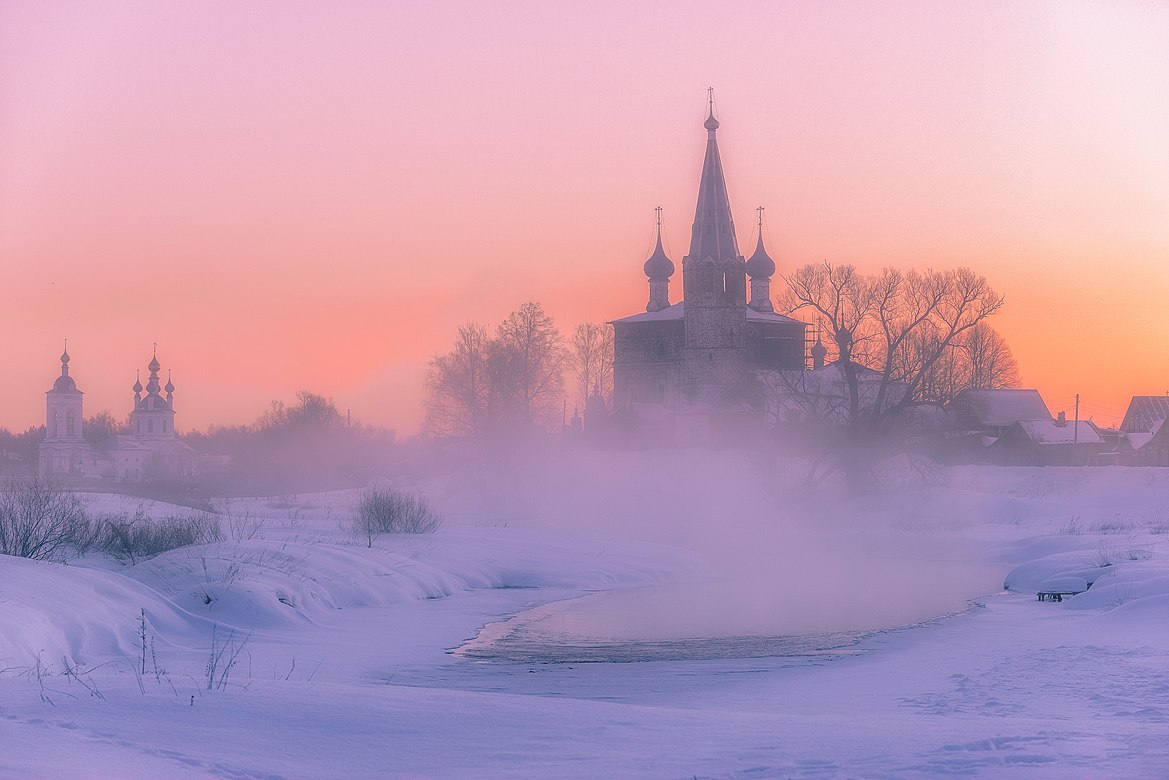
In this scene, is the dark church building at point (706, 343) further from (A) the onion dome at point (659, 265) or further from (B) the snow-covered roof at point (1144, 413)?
(B) the snow-covered roof at point (1144, 413)

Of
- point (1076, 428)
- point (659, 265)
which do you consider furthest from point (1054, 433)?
point (659, 265)

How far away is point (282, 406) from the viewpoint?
314 ft

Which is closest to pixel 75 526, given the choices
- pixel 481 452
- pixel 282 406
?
pixel 481 452

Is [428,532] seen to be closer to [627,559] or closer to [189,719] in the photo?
[627,559]

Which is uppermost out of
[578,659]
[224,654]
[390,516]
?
[390,516]

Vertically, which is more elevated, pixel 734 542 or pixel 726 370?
pixel 726 370

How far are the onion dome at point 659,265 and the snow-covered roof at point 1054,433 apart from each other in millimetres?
22505

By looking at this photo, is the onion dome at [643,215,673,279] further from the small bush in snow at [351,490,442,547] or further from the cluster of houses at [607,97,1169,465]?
the small bush in snow at [351,490,442,547]

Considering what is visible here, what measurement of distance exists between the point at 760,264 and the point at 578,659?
210 feet

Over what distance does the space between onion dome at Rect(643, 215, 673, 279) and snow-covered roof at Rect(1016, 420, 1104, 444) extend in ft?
73.8

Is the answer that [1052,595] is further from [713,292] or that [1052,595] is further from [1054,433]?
[1054,433]

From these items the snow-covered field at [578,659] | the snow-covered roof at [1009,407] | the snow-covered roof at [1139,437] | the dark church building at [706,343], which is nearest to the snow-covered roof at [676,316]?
the dark church building at [706,343]

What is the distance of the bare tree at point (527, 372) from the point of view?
5997 centimetres

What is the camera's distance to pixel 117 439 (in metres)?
104
